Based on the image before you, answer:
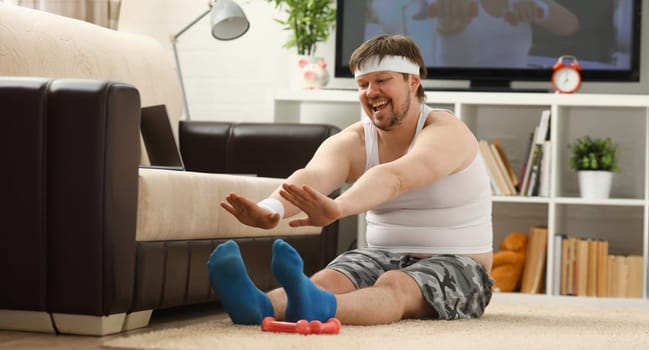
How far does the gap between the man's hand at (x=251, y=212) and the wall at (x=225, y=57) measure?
2.54 m

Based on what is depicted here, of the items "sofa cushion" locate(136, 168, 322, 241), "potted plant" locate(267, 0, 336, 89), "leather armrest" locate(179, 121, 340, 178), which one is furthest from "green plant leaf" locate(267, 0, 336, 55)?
"sofa cushion" locate(136, 168, 322, 241)

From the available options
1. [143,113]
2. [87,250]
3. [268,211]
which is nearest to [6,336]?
[87,250]

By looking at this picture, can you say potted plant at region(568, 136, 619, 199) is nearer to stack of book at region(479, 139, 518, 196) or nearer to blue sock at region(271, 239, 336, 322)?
stack of book at region(479, 139, 518, 196)

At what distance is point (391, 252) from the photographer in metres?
2.69

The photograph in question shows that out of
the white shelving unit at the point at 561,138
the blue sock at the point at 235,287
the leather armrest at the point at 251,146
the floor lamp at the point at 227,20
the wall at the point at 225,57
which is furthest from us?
the wall at the point at 225,57

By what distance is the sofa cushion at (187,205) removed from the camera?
7.95 feet

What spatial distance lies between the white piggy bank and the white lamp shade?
357 mm

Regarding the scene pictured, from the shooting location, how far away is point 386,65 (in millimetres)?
2574

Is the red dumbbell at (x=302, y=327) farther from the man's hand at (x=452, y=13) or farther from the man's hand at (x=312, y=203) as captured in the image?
the man's hand at (x=452, y=13)

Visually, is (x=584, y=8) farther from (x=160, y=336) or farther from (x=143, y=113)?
(x=160, y=336)

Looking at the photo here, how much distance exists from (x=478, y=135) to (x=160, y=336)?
2.61m

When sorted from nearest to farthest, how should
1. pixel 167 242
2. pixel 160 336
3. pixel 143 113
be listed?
pixel 160 336
pixel 167 242
pixel 143 113

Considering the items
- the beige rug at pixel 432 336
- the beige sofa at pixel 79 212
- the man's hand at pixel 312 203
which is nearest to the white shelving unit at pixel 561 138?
the beige rug at pixel 432 336

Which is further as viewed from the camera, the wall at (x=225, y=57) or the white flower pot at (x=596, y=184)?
the wall at (x=225, y=57)
